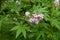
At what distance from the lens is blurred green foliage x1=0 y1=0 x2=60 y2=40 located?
4.60ft

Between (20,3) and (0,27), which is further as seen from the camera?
(20,3)

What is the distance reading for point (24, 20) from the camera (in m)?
1.44

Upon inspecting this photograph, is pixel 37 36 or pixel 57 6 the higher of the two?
pixel 57 6

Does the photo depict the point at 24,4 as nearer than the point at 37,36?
No

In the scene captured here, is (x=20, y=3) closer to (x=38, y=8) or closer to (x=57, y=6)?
(x=38, y=8)

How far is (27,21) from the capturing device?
1.42 metres

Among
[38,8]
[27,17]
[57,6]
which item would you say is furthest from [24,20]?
[57,6]

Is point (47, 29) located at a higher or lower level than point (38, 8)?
lower

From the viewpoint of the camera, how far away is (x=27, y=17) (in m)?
1.44

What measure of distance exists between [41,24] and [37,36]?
90 millimetres

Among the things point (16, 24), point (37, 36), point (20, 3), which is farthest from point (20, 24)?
A: point (20, 3)

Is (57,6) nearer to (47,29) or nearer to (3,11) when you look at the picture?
(47,29)

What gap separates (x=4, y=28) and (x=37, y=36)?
0.83 ft

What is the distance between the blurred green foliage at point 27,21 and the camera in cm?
140
